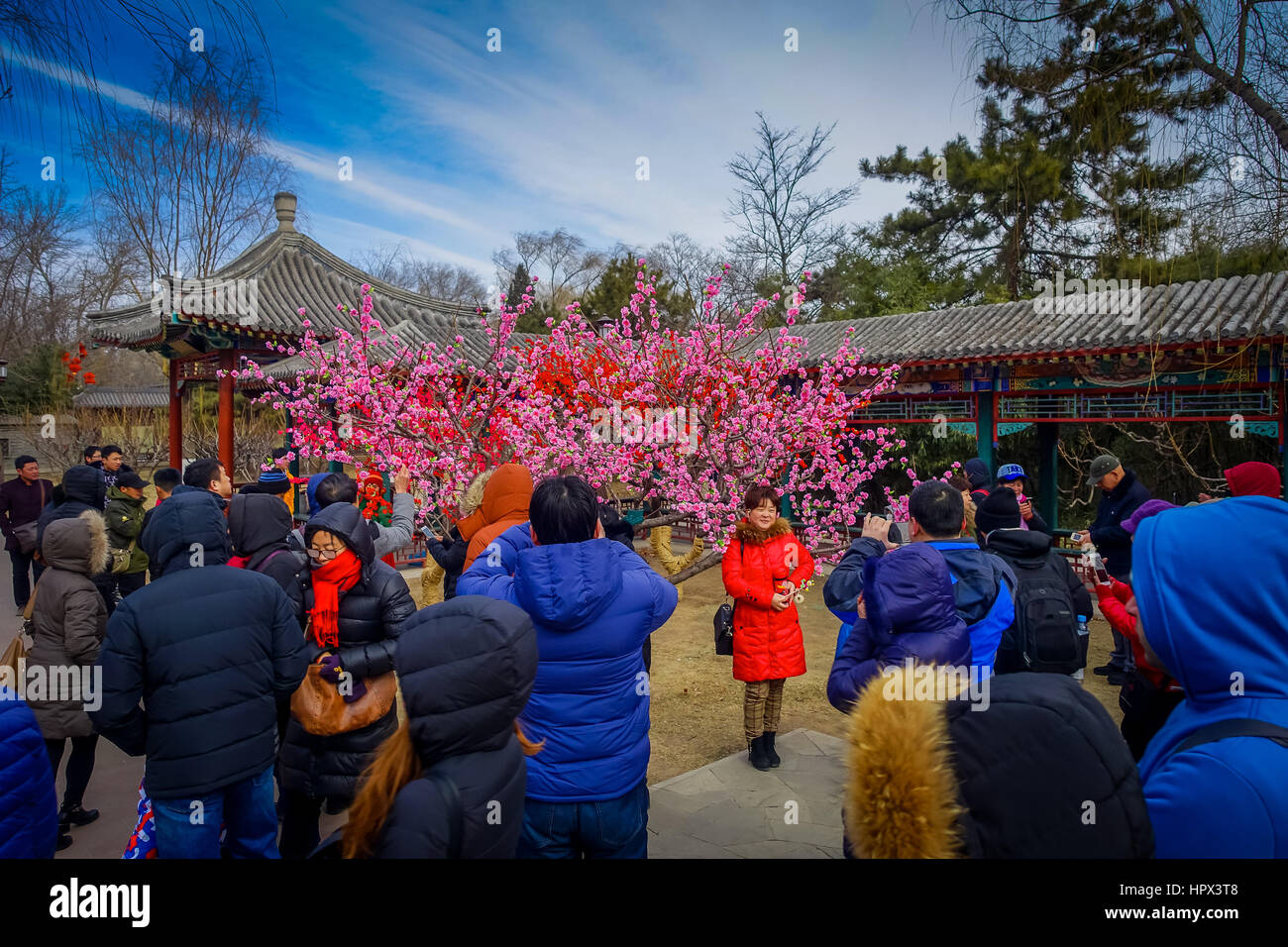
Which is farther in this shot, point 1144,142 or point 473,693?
point 1144,142

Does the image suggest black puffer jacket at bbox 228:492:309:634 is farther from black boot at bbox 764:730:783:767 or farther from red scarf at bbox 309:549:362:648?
black boot at bbox 764:730:783:767

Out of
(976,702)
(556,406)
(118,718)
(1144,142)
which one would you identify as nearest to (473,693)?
(976,702)

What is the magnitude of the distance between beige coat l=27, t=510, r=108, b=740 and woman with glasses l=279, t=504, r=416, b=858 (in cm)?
114

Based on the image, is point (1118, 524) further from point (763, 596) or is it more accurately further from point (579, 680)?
point (579, 680)

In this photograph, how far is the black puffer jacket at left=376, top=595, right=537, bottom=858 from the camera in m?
1.47

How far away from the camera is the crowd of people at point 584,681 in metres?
1.19

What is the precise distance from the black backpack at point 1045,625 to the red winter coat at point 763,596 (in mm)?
1295

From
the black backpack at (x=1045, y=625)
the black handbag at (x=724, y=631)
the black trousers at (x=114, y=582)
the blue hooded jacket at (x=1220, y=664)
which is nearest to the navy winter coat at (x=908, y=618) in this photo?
the black backpack at (x=1045, y=625)

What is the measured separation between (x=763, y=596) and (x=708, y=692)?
2.33m

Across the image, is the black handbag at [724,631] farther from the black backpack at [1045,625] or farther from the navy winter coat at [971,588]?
the black backpack at [1045,625]

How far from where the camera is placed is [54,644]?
3400 millimetres

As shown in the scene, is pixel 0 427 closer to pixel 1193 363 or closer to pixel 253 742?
pixel 253 742

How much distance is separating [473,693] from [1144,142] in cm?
541

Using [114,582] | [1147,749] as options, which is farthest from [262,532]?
[114,582]
